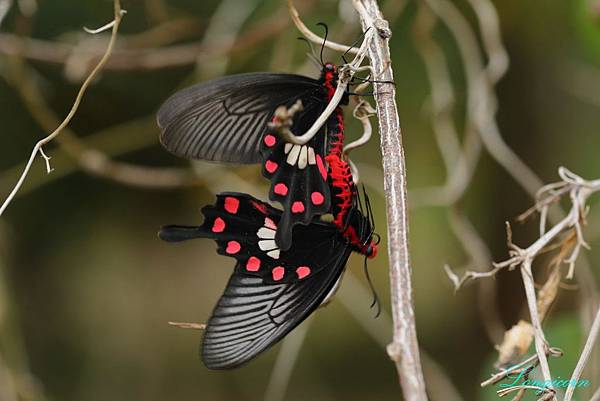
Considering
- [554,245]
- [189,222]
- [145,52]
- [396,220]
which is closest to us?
[396,220]

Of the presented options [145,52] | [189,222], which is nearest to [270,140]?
[145,52]

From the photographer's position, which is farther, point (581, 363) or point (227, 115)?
point (227, 115)

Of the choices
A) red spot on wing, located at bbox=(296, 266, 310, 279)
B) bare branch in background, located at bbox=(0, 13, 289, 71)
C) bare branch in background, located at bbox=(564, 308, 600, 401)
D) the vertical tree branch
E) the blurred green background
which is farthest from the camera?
the blurred green background

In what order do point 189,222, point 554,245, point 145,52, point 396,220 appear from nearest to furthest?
1. point 396,220
2. point 554,245
3. point 145,52
4. point 189,222

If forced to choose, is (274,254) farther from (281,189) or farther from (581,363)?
Answer: (581,363)

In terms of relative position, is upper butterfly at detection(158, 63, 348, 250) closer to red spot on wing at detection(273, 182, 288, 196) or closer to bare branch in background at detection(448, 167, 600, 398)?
Answer: red spot on wing at detection(273, 182, 288, 196)

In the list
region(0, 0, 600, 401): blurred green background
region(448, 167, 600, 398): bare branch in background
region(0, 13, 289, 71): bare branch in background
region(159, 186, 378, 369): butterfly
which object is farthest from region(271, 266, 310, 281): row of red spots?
region(0, 0, 600, 401): blurred green background

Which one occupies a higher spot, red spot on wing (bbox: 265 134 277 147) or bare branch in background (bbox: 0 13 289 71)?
red spot on wing (bbox: 265 134 277 147)
